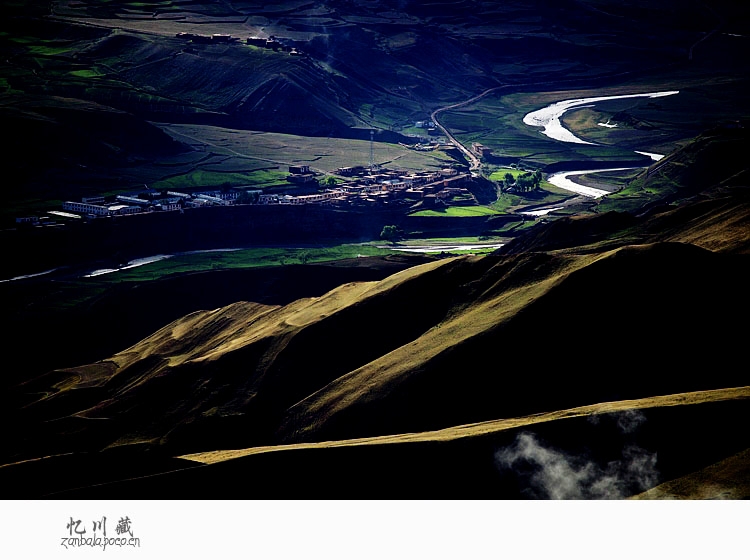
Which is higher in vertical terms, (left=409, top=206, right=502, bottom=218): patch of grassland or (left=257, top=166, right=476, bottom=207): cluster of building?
(left=257, top=166, right=476, bottom=207): cluster of building

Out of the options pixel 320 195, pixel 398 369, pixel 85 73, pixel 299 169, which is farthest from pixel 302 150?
pixel 398 369

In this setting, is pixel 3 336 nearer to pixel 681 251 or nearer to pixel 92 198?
pixel 92 198

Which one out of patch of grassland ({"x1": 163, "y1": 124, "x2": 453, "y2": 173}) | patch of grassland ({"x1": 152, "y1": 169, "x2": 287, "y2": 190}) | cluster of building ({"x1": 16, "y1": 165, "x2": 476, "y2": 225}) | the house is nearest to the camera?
cluster of building ({"x1": 16, "y1": 165, "x2": 476, "y2": 225})

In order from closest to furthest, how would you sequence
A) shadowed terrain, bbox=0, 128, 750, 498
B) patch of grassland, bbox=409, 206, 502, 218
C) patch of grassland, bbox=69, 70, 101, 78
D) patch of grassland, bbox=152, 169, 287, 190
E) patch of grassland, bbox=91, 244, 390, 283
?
shadowed terrain, bbox=0, 128, 750, 498 < patch of grassland, bbox=91, 244, 390, 283 < patch of grassland, bbox=409, 206, 502, 218 < patch of grassland, bbox=152, 169, 287, 190 < patch of grassland, bbox=69, 70, 101, 78

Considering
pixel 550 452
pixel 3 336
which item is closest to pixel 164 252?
pixel 3 336

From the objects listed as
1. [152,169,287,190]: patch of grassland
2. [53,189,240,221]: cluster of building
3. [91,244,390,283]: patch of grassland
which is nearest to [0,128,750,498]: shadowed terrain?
[91,244,390,283]: patch of grassland

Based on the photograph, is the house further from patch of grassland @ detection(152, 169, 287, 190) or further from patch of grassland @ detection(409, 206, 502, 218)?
patch of grassland @ detection(409, 206, 502, 218)

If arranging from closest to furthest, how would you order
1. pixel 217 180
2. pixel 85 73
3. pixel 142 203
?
pixel 142 203 < pixel 217 180 < pixel 85 73

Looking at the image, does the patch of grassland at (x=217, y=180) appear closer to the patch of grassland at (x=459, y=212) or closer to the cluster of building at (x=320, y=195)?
the cluster of building at (x=320, y=195)

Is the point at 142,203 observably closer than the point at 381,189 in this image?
Yes

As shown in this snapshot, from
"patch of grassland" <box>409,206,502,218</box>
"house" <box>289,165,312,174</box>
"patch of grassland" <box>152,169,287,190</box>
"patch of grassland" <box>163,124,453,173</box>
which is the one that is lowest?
"patch of grassland" <box>409,206,502,218</box>

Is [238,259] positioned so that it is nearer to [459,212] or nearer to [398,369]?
[459,212]

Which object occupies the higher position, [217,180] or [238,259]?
[217,180]
